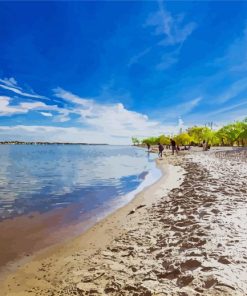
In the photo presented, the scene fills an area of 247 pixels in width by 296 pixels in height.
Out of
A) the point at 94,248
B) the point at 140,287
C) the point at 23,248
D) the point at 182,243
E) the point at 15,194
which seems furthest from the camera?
the point at 15,194

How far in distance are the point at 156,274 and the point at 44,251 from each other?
3363mm

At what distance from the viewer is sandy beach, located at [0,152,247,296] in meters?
4.29

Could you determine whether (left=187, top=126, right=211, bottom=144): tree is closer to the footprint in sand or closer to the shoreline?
the shoreline

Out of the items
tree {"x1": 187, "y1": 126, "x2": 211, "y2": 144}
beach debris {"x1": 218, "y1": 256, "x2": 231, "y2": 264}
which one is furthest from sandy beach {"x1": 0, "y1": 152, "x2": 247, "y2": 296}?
tree {"x1": 187, "y1": 126, "x2": 211, "y2": 144}

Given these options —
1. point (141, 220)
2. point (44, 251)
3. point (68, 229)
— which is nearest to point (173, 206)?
point (141, 220)

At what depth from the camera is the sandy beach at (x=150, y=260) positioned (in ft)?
14.1

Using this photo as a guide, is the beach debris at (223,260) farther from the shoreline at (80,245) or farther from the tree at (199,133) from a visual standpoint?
the tree at (199,133)

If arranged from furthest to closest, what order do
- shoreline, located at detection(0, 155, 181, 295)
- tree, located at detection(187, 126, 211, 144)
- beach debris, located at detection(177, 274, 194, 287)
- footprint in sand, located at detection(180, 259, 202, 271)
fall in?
tree, located at detection(187, 126, 211, 144), shoreline, located at detection(0, 155, 181, 295), footprint in sand, located at detection(180, 259, 202, 271), beach debris, located at detection(177, 274, 194, 287)

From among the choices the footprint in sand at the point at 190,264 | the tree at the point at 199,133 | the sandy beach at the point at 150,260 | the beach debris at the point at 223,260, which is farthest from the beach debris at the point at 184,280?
the tree at the point at 199,133

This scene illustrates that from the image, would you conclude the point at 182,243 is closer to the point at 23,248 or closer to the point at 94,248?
the point at 94,248

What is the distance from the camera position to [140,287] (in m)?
4.27

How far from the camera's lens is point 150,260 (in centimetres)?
531

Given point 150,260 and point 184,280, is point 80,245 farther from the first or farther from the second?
point 184,280

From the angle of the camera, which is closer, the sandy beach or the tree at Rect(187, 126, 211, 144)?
the sandy beach
